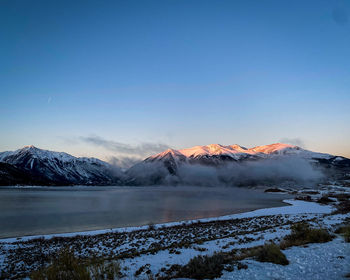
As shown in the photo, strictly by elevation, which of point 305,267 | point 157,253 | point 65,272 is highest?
point 65,272

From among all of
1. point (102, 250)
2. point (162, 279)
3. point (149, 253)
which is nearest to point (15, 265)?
point (102, 250)

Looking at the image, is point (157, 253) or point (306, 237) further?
point (157, 253)

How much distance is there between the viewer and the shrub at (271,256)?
8.32 metres

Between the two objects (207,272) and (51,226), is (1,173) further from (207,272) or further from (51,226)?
(207,272)

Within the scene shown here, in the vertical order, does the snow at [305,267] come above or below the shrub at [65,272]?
below

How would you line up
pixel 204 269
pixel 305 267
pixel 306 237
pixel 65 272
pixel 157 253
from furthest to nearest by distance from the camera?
pixel 157 253 < pixel 306 237 < pixel 305 267 < pixel 204 269 < pixel 65 272

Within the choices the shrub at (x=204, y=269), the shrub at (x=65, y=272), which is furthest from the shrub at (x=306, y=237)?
the shrub at (x=65, y=272)

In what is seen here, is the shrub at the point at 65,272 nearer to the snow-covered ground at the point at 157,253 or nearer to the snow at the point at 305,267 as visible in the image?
the snow-covered ground at the point at 157,253

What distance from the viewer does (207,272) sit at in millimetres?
7242

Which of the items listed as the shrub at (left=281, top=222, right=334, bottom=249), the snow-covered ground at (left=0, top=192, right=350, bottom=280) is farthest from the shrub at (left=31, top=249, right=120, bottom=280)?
the shrub at (left=281, top=222, right=334, bottom=249)

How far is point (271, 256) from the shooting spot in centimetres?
861

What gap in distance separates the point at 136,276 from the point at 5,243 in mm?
14887

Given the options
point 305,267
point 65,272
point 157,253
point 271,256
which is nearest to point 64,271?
point 65,272

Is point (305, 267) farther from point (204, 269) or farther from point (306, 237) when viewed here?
point (306, 237)
